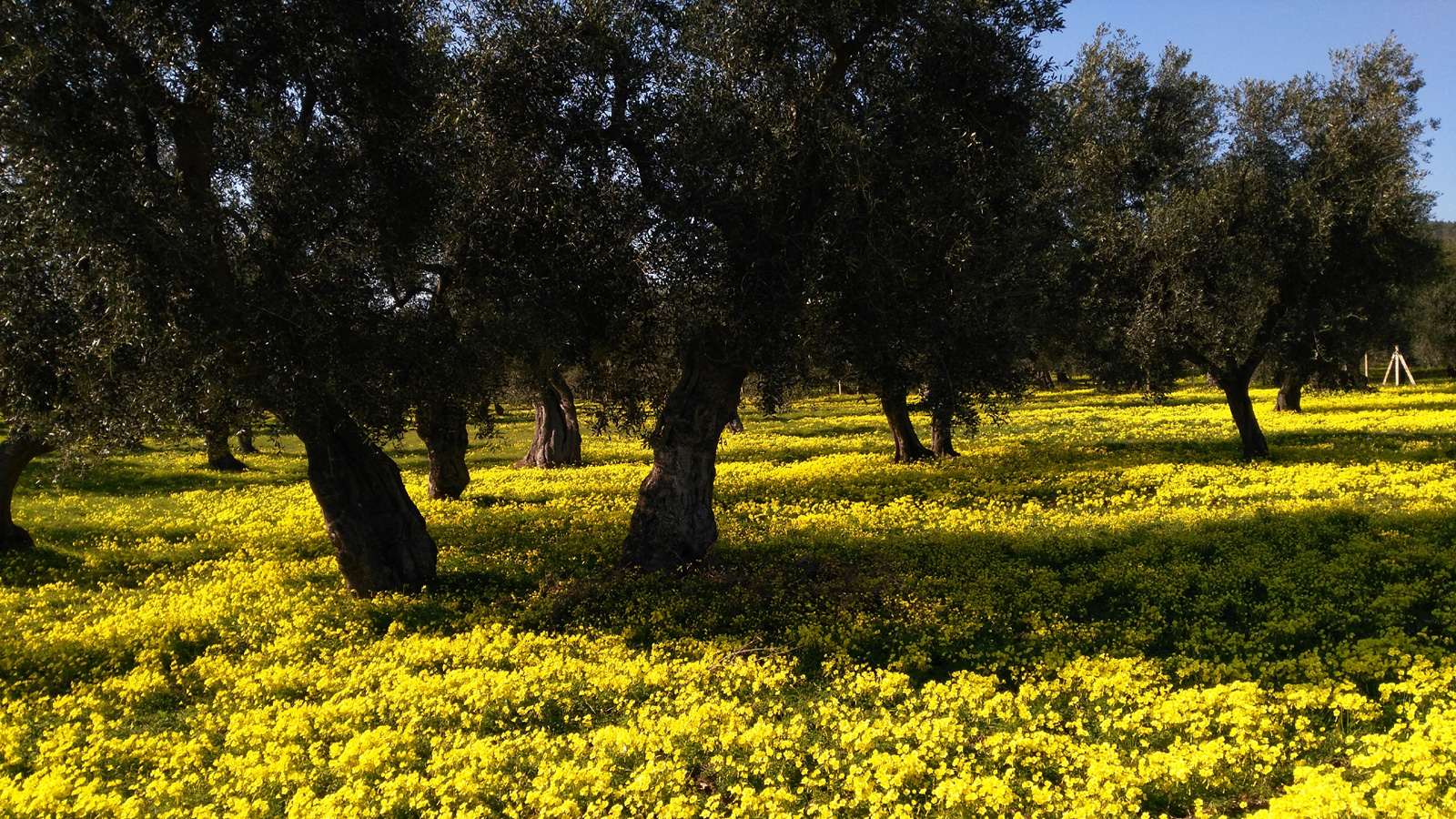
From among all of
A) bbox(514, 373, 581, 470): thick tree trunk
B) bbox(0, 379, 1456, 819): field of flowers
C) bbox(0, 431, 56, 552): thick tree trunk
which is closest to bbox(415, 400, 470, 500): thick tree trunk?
bbox(0, 379, 1456, 819): field of flowers

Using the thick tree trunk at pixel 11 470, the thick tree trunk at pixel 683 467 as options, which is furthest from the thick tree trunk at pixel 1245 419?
the thick tree trunk at pixel 11 470

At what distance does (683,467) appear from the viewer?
14469 mm

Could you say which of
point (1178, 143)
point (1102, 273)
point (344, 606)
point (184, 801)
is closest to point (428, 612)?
point (344, 606)

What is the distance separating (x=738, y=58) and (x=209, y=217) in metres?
7.34

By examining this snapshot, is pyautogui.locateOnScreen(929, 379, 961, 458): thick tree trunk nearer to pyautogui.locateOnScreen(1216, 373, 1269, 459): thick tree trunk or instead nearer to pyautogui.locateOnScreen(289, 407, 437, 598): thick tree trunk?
pyautogui.locateOnScreen(289, 407, 437, 598): thick tree trunk

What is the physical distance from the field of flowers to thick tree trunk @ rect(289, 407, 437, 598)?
25.5 inches

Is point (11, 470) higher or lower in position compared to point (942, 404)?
lower

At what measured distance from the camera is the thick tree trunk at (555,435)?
3142 centimetres

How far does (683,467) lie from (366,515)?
5.11 metres

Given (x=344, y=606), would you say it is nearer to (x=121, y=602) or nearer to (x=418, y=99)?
(x=121, y=602)

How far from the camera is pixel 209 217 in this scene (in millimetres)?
10953

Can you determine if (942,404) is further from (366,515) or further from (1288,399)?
(1288,399)

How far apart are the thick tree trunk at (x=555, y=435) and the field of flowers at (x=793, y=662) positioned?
955 cm

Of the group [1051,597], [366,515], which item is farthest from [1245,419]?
[366,515]
